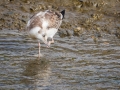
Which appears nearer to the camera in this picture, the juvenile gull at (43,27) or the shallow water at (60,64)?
the shallow water at (60,64)

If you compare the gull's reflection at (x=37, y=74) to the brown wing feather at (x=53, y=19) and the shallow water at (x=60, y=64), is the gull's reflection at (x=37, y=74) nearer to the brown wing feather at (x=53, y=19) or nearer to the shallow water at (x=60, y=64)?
the shallow water at (x=60, y=64)

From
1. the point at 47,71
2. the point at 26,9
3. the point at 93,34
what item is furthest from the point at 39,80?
the point at 26,9

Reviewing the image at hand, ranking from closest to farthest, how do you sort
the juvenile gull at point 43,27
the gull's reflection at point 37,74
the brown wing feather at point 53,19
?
the gull's reflection at point 37,74 → the juvenile gull at point 43,27 → the brown wing feather at point 53,19

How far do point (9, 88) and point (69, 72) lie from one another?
5.16ft

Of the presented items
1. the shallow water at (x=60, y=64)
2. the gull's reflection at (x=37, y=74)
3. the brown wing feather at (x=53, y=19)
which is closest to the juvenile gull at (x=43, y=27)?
the brown wing feather at (x=53, y=19)

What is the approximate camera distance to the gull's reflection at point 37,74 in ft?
26.9

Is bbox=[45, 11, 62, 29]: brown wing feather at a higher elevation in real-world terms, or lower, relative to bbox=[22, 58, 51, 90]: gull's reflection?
higher

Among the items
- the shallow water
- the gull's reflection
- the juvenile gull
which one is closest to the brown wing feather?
the juvenile gull

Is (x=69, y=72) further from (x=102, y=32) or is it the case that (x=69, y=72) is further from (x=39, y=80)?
(x=102, y=32)

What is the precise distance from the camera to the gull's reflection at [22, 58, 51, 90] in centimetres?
821

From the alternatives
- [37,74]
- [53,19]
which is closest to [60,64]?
[37,74]

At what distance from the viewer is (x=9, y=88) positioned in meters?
7.89

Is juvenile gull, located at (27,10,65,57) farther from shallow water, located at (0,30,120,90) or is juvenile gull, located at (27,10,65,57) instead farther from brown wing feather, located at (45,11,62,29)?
shallow water, located at (0,30,120,90)

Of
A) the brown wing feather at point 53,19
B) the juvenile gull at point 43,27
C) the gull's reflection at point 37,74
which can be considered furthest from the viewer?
the brown wing feather at point 53,19
